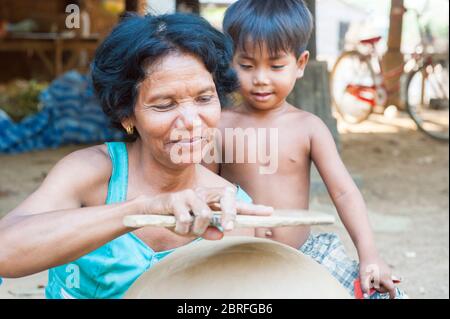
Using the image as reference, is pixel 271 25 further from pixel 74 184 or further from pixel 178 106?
pixel 74 184

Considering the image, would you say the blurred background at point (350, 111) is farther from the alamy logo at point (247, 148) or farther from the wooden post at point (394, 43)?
the alamy logo at point (247, 148)

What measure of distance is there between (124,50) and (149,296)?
70 cm

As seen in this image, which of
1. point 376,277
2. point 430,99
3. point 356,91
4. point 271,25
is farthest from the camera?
point 430,99

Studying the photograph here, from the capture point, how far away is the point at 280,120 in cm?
264

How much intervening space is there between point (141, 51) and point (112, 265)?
23.2 inches

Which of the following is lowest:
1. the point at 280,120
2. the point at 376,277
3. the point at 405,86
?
the point at 405,86

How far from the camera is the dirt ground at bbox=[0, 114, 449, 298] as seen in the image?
430cm

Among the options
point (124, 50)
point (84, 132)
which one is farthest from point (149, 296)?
point (84, 132)

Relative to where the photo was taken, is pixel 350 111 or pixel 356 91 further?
pixel 350 111

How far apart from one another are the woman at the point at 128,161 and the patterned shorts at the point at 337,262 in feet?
1.64

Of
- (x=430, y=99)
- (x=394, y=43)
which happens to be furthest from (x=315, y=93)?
(x=394, y=43)

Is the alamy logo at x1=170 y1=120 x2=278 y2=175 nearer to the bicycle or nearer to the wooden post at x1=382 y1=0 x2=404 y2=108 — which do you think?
the bicycle

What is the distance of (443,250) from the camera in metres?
4.84

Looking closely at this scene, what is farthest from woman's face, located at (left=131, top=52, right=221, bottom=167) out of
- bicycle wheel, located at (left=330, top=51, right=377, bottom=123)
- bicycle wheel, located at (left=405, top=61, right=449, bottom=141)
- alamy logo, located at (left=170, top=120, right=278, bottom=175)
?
bicycle wheel, located at (left=330, top=51, right=377, bottom=123)
